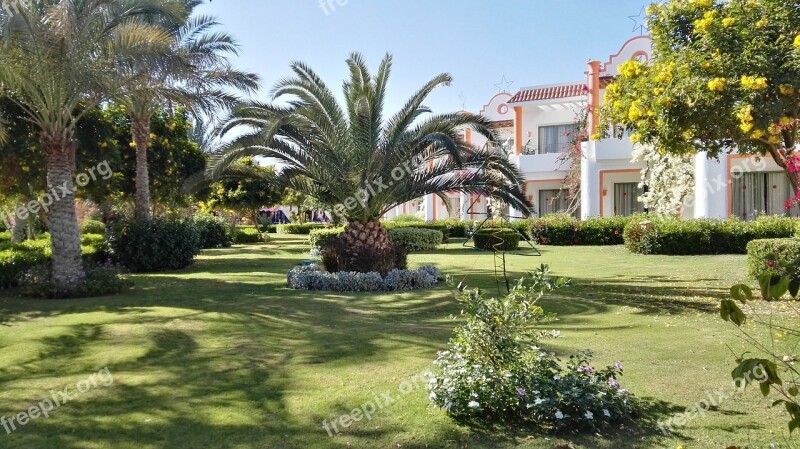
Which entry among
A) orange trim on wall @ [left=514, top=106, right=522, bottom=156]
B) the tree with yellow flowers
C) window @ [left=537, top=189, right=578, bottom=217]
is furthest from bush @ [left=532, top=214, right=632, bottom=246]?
the tree with yellow flowers

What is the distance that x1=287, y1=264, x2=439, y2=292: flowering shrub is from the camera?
1233cm

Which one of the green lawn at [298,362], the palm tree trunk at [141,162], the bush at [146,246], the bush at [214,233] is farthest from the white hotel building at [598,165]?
the green lawn at [298,362]

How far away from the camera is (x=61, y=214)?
11.4 m

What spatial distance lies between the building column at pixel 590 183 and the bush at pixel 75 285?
2073cm

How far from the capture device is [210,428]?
14.8ft

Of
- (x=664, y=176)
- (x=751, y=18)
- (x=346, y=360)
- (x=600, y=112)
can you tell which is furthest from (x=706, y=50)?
Answer: (x=664, y=176)

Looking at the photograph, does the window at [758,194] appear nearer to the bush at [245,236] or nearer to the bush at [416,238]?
the bush at [416,238]

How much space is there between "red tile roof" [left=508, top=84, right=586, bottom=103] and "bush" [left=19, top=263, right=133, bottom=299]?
24.7 metres

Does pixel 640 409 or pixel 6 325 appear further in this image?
pixel 6 325

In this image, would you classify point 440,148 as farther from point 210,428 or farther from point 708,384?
point 210,428

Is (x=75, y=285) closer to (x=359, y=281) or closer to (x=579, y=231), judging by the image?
(x=359, y=281)

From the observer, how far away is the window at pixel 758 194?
24.2 m

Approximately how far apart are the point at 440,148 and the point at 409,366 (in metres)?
8.27

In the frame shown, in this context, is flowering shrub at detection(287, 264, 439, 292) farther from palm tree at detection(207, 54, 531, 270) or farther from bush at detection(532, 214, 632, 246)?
bush at detection(532, 214, 632, 246)
